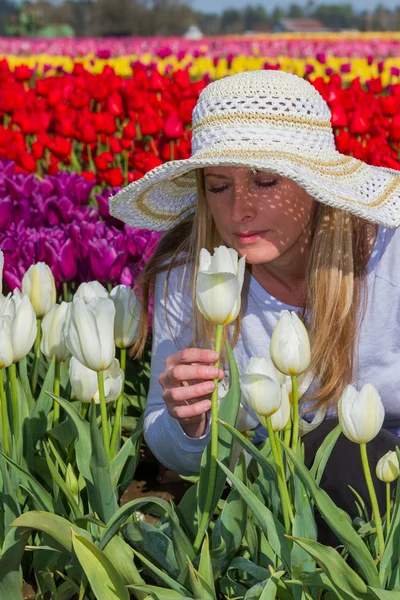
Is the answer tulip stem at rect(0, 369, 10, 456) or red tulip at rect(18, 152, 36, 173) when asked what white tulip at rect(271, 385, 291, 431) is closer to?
tulip stem at rect(0, 369, 10, 456)

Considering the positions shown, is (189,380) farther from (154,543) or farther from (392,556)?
(392,556)

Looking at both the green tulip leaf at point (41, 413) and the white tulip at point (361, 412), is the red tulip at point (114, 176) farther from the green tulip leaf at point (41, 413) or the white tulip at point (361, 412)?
the white tulip at point (361, 412)

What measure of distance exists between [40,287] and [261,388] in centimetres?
77

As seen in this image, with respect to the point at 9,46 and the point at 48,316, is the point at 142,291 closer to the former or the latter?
the point at 48,316

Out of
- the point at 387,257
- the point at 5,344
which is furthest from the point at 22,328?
the point at 387,257

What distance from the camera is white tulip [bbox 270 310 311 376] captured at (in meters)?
1.57

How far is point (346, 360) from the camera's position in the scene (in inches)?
91.0

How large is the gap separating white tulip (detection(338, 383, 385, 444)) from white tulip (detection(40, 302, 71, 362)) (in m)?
0.74

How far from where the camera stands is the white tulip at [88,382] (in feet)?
6.22

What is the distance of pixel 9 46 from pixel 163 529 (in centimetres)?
2480

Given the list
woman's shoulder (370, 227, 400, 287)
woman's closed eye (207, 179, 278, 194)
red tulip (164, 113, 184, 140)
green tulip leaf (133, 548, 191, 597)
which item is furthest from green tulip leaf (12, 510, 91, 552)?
red tulip (164, 113, 184, 140)

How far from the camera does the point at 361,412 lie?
1.55 meters

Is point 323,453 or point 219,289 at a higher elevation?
point 219,289

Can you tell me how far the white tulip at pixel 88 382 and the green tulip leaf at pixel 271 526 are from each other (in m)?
0.34
